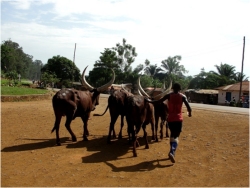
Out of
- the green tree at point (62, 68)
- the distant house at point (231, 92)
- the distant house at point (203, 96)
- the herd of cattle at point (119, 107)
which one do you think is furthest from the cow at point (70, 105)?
the green tree at point (62, 68)

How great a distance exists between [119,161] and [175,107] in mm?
1824

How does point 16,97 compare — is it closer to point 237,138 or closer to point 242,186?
point 237,138

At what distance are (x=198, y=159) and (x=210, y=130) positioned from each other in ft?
11.1

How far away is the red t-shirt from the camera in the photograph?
21.2 ft

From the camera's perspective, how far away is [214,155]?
7.00m

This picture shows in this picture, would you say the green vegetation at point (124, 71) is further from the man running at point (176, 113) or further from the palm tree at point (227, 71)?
the man running at point (176, 113)

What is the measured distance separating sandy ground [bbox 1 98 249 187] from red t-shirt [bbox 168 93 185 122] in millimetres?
1017

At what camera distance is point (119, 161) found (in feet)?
21.5

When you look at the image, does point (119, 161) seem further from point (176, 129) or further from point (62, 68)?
point (62, 68)

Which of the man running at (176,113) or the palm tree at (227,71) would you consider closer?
the man running at (176,113)

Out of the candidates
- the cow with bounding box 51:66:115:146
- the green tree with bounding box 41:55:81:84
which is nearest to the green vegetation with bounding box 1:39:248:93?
the green tree with bounding box 41:55:81:84

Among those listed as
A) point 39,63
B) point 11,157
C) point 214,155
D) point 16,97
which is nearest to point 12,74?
point 16,97

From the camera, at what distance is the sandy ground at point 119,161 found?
5.45 m

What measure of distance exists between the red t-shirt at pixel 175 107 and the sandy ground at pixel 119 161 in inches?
40.0
